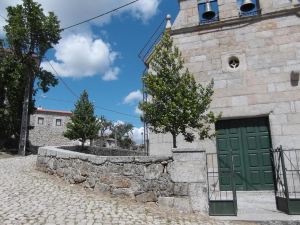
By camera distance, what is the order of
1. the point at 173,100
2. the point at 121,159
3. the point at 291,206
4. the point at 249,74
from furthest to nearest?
the point at 249,74, the point at 173,100, the point at 121,159, the point at 291,206

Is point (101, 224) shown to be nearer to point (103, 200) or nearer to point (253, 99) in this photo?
point (103, 200)

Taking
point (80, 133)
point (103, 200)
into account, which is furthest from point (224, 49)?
point (80, 133)

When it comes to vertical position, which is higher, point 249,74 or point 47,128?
point 47,128

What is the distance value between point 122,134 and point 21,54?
4100cm

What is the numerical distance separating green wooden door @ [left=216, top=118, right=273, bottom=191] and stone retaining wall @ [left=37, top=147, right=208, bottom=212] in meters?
2.78

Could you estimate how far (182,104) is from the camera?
27.6 ft

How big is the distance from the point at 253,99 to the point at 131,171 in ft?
15.7

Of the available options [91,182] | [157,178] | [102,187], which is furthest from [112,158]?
[157,178]

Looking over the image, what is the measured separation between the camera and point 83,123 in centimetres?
2381

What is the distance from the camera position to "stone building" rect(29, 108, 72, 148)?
4003cm

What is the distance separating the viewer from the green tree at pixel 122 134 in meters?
57.2

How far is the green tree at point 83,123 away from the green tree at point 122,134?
106 feet

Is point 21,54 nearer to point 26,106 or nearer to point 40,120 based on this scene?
point 26,106

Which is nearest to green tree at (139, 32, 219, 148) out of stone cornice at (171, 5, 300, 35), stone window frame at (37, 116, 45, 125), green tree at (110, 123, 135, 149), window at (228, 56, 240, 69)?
window at (228, 56, 240, 69)
